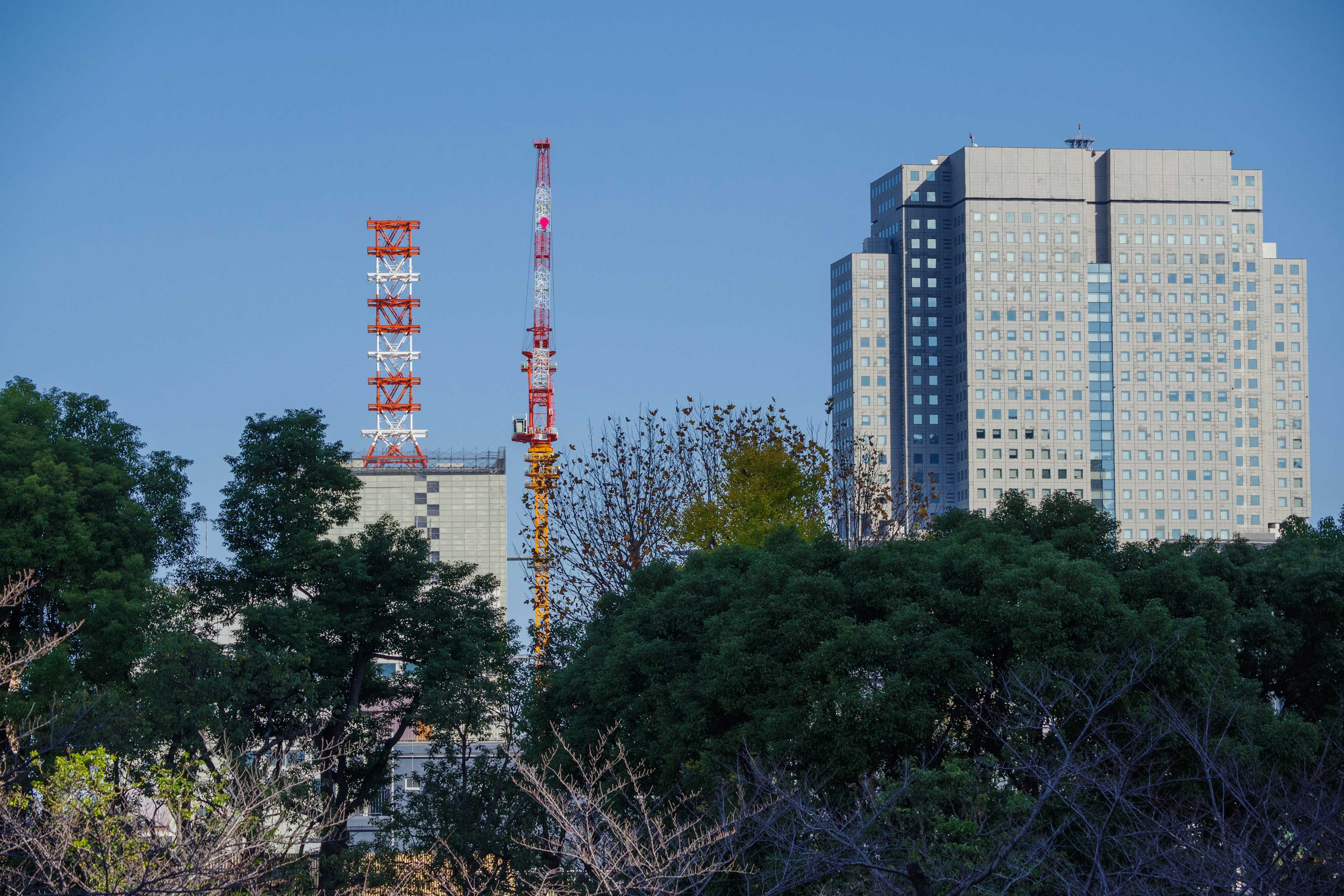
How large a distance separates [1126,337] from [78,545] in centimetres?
10709

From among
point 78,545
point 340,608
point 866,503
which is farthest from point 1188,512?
point 78,545

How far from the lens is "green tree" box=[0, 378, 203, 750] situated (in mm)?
32469

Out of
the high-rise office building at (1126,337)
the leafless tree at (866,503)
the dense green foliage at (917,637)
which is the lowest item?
the dense green foliage at (917,637)

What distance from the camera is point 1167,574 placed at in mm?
20781

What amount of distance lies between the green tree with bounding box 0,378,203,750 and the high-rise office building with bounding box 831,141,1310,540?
90880 millimetres

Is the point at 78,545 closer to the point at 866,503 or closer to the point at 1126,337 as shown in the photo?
the point at 866,503

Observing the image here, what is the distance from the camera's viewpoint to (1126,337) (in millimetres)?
123125

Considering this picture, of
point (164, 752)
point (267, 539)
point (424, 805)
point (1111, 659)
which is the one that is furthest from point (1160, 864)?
point (267, 539)

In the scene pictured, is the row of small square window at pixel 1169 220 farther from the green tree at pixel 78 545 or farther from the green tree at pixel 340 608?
the green tree at pixel 78 545

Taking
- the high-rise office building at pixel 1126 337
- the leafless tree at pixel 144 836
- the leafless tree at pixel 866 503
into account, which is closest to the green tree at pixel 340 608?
the leafless tree at pixel 144 836

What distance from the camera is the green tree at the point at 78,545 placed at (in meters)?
32.5

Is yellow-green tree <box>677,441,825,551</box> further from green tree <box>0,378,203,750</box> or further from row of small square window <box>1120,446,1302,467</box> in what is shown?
row of small square window <box>1120,446,1302,467</box>

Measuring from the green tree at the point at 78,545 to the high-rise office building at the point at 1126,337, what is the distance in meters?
90.9

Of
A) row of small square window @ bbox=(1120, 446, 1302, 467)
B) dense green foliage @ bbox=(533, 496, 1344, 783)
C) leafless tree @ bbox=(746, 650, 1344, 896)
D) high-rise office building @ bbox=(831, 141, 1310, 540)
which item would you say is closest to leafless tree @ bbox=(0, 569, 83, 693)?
dense green foliage @ bbox=(533, 496, 1344, 783)
